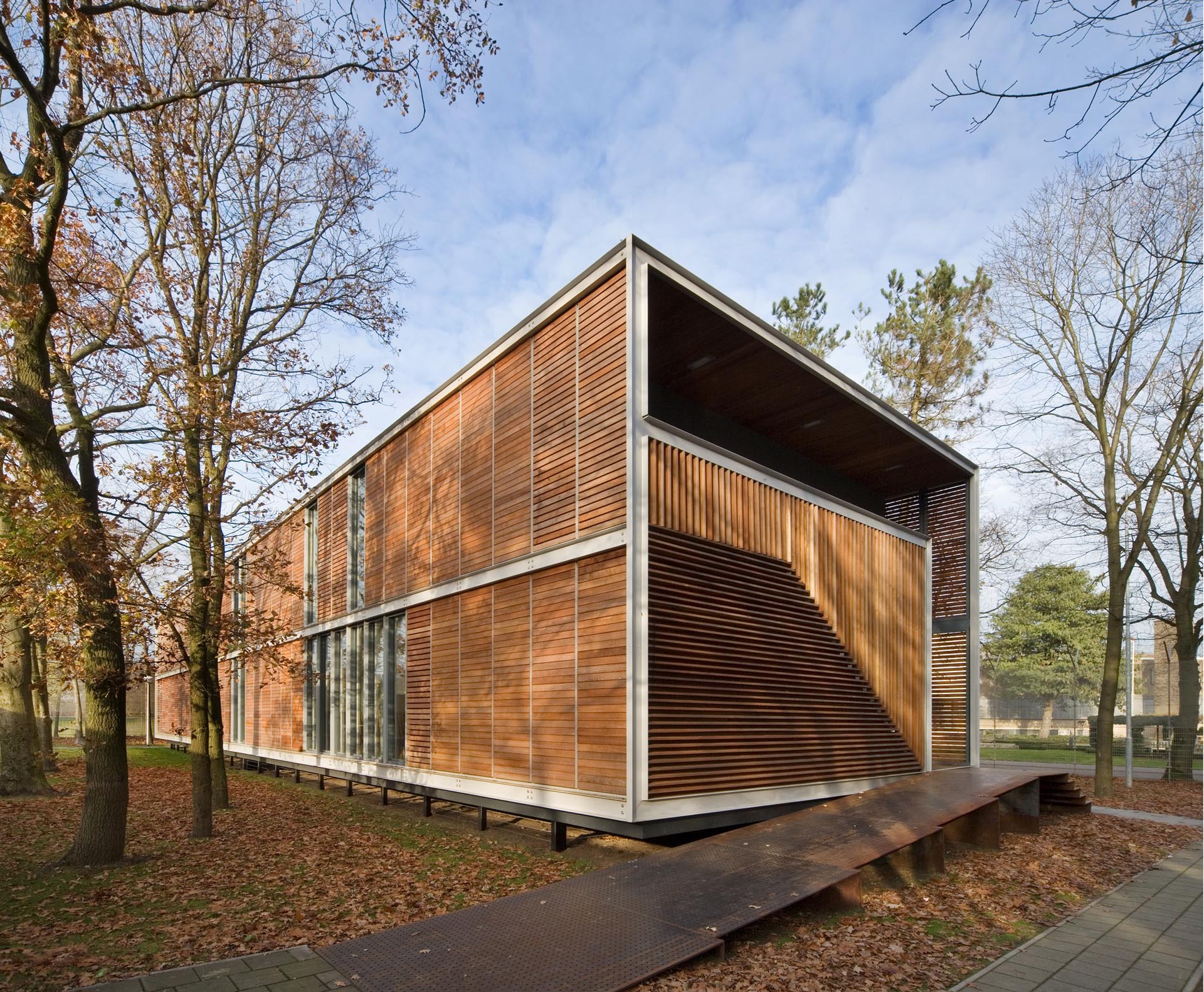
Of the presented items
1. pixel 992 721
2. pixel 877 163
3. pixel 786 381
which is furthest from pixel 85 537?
pixel 992 721

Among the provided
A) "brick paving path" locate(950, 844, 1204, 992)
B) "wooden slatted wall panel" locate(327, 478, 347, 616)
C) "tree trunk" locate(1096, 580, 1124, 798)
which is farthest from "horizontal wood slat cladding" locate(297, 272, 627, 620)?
"tree trunk" locate(1096, 580, 1124, 798)

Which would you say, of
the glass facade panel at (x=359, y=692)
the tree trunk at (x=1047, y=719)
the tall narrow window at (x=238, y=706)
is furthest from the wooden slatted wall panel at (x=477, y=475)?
the tree trunk at (x=1047, y=719)

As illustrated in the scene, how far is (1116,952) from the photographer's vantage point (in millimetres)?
6023

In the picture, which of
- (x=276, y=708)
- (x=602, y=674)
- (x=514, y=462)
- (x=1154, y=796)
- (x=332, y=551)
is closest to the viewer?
(x=602, y=674)

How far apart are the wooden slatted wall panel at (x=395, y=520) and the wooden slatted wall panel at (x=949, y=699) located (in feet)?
34.7

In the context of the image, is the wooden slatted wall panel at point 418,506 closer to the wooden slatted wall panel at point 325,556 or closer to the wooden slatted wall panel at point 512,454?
the wooden slatted wall panel at point 512,454

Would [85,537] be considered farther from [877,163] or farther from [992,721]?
[992,721]

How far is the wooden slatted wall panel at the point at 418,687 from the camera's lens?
41.1 ft

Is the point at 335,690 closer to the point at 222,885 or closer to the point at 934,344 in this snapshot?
the point at 222,885

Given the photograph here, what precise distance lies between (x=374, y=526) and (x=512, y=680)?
20.1ft

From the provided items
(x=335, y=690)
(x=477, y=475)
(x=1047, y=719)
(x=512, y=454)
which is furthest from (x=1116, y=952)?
(x=1047, y=719)

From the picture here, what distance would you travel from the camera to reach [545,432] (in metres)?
10.2

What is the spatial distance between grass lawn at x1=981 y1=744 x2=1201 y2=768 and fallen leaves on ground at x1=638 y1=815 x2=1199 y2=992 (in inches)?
640

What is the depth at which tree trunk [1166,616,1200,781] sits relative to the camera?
18.9 meters
